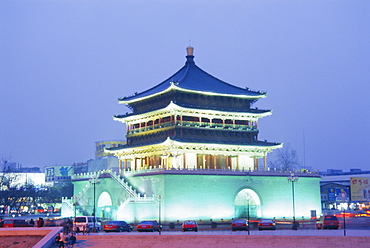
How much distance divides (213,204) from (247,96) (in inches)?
672

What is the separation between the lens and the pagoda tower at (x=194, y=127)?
74125mm

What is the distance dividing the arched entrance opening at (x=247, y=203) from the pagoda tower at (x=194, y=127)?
322 cm

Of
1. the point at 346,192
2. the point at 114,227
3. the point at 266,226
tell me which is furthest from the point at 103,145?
the point at 266,226

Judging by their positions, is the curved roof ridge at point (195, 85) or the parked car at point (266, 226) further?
the curved roof ridge at point (195, 85)

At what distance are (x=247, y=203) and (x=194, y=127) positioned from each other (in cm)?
1167

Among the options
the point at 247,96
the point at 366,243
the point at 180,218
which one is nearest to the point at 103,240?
the point at 366,243

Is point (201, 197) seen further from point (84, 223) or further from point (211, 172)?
point (84, 223)

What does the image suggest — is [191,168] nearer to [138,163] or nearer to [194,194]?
[194,194]

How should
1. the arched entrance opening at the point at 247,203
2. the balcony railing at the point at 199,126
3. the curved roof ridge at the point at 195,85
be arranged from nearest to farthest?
the arched entrance opening at the point at 247,203 < the balcony railing at the point at 199,126 < the curved roof ridge at the point at 195,85

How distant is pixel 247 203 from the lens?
74312 mm

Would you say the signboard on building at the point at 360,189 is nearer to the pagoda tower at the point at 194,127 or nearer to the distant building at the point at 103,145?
the pagoda tower at the point at 194,127

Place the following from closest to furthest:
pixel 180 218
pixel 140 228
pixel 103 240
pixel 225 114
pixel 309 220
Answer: pixel 103 240, pixel 140 228, pixel 180 218, pixel 309 220, pixel 225 114

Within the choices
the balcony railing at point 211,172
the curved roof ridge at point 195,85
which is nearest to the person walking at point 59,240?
the balcony railing at point 211,172

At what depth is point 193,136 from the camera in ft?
247
